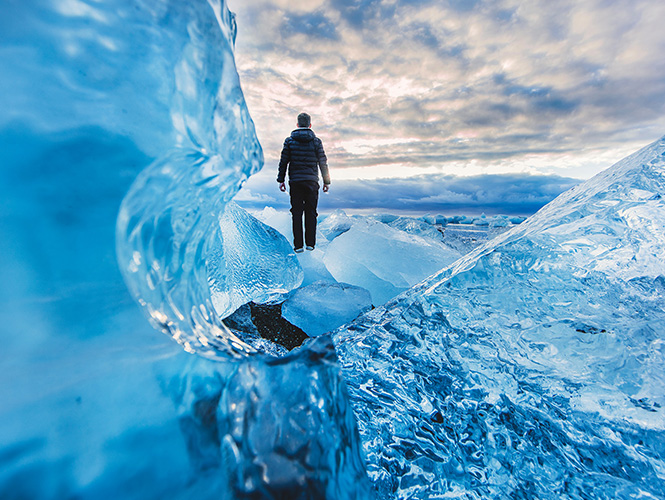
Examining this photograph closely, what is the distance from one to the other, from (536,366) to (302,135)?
12.3 feet

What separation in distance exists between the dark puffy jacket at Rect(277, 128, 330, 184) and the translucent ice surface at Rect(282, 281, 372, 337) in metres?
2.18

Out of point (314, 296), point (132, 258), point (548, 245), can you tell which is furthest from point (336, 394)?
point (314, 296)

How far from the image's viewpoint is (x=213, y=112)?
73 centimetres

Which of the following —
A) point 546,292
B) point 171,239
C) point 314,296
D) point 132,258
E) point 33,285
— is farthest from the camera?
point 314,296

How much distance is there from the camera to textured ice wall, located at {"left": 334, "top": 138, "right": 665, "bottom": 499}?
0.74 m

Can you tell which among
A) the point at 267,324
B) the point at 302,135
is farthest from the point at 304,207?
the point at 267,324

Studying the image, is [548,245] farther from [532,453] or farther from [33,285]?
[33,285]

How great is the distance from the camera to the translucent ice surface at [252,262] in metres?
2.47

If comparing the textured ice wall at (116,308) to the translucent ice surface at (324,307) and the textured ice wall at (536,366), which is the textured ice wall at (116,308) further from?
the translucent ice surface at (324,307)

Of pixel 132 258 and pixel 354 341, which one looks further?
pixel 354 341

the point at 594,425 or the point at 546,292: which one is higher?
the point at 546,292

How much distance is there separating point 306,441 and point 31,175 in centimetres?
66

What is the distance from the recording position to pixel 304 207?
4.27m

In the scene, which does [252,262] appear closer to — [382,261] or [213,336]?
[382,261]
